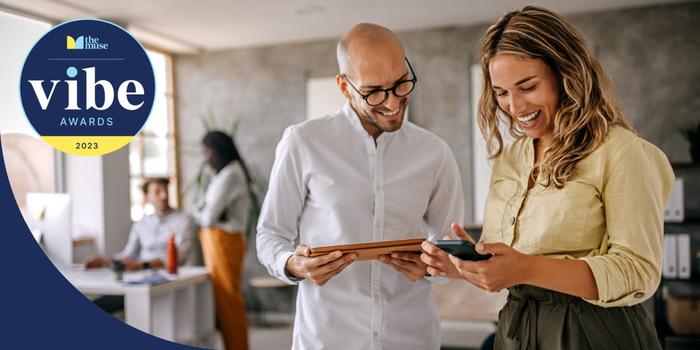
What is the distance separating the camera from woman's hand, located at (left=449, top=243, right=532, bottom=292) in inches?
31.9

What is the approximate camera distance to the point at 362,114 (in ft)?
4.04

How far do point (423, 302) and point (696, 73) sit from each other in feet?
10.8

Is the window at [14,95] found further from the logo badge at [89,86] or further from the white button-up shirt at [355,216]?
the white button-up shirt at [355,216]

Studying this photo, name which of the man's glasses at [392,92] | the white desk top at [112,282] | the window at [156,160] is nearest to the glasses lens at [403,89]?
the man's glasses at [392,92]

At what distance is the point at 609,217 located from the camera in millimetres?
852

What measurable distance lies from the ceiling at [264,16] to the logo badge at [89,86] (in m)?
0.29

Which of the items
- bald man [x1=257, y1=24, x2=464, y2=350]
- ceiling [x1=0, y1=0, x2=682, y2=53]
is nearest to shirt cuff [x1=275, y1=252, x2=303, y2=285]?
bald man [x1=257, y1=24, x2=464, y2=350]

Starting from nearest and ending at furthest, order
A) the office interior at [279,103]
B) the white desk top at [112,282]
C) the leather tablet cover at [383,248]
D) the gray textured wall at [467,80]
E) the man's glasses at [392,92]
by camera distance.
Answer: the leather tablet cover at [383,248] → the man's glasses at [392,92] → the office interior at [279,103] → the white desk top at [112,282] → the gray textured wall at [467,80]

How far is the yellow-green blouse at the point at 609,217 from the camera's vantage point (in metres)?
0.83

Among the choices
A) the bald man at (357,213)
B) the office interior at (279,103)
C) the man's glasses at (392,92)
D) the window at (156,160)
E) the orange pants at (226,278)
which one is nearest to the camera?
the man's glasses at (392,92)

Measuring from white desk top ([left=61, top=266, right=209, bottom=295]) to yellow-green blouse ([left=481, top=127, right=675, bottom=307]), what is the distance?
2.20 metres

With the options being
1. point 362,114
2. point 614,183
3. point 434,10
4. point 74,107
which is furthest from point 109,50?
point 434,10

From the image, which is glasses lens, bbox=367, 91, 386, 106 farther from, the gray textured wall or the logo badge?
the gray textured wall

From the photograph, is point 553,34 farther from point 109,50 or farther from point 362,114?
point 109,50
